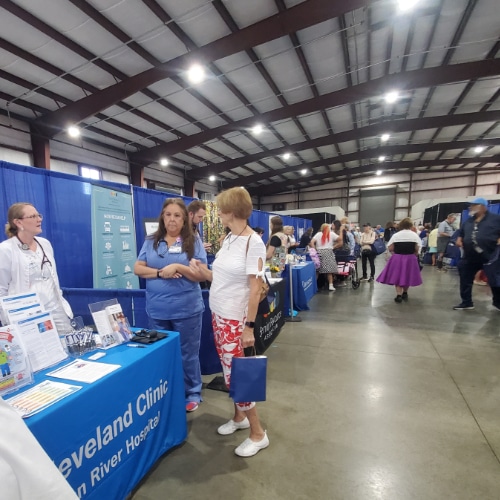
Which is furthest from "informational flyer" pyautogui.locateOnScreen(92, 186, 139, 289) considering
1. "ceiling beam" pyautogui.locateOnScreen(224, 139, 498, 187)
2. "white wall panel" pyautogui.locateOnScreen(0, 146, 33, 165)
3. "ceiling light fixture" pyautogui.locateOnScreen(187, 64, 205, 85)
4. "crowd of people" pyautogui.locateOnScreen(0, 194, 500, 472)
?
"ceiling beam" pyautogui.locateOnScreen(224, 139, 498, 187)

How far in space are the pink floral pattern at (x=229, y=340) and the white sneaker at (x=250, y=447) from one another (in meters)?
0.23

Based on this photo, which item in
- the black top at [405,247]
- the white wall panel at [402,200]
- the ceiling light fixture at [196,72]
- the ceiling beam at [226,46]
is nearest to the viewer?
the ceiling beam at [226,46]

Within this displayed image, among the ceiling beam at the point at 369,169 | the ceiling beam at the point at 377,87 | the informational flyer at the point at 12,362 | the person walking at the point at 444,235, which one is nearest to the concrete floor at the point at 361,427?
the informational flyer at the point at 12,362

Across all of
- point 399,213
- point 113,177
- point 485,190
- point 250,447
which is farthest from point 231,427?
point 485,190

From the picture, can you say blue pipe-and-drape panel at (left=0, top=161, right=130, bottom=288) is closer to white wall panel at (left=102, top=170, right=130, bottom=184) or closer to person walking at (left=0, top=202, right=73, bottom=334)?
person walking at (left=0, top=202, right=73, bottom=334)

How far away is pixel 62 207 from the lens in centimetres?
244

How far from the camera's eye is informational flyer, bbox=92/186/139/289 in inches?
103

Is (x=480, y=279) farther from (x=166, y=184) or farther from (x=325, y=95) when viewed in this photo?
(x=166, y=184)

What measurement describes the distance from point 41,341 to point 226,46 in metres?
5.21

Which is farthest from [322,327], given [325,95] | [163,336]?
[325,95]

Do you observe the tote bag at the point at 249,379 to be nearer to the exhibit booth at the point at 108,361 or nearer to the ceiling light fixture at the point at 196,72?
the exhibit booth at the point at 108,361

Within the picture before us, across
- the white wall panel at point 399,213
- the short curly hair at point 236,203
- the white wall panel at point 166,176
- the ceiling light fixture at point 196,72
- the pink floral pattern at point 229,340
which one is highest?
the ceiling light fixture at point 196,72

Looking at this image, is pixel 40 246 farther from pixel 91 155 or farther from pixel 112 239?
pixel 91 155

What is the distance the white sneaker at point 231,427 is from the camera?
5.46ft
